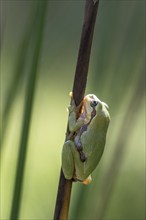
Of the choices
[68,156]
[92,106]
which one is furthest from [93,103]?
[68,156]

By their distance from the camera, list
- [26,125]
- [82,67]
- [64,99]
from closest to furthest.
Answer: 1. [82,67]
2. [26,125]
3. [64,99]

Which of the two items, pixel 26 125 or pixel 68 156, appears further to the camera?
pixel 68 156

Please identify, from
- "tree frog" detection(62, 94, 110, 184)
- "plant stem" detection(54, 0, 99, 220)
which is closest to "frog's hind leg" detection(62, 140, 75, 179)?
"tree frog" detection(62, 94, 110, 184)

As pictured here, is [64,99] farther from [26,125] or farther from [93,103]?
[26,125]

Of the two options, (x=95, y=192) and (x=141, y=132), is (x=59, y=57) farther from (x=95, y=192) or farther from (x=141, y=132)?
(x=95, y=192)

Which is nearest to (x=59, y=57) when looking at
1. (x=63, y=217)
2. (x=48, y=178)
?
(x=48, y=178)

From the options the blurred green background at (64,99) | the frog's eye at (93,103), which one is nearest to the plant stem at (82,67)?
the blurred green background at (64,99)

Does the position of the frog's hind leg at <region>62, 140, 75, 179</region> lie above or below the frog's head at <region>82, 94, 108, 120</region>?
below

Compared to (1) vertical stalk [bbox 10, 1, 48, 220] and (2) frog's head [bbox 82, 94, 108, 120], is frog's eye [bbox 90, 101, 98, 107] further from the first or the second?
(1) vertical stalk [bbox 10, 1, 48, 220]
